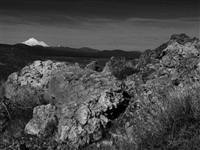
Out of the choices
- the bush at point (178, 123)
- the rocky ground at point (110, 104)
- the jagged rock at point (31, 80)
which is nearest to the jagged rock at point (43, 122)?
the rocky ground at point (110, 104)

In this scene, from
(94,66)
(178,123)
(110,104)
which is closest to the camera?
(178,123)

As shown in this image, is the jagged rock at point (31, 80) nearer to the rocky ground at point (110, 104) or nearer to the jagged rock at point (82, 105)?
the rocky ground at point (110, 104)

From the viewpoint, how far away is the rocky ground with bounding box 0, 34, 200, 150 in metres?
5.95

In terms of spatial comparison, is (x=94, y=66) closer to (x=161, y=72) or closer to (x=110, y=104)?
(x=161, y=72)

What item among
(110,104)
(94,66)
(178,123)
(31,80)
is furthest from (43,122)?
(178,123)

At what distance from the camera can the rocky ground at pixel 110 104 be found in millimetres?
5945

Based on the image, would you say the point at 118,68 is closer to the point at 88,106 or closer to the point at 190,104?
the point at 88,106

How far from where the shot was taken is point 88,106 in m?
11.4

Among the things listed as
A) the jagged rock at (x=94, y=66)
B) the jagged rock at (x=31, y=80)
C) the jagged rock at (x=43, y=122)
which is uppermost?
the jagged rock at (x=94, y=66)

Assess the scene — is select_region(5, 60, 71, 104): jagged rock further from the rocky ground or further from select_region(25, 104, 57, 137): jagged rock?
select_region(25, 104, 57, 137): jagged rock

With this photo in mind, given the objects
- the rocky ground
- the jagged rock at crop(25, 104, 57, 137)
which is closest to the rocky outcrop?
the rocky ground

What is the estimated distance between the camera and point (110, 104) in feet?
38.4

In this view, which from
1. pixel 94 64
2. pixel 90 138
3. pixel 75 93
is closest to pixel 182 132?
pixel 90 138

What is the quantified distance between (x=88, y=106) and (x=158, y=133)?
5.85 metres
